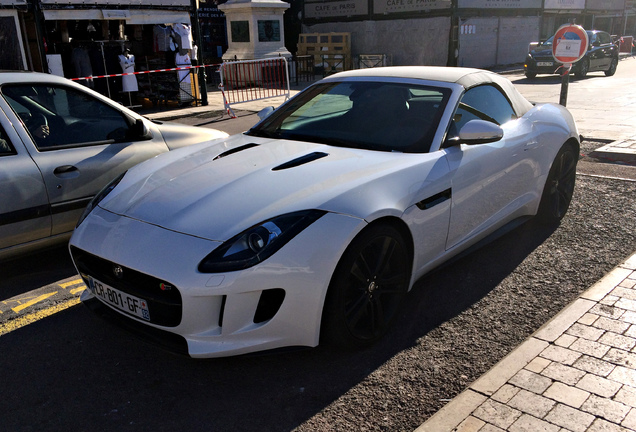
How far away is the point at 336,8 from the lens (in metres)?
28.2

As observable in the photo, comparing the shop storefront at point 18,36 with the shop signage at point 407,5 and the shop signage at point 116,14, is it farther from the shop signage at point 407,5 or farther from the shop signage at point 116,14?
the shop signage at point 407,5

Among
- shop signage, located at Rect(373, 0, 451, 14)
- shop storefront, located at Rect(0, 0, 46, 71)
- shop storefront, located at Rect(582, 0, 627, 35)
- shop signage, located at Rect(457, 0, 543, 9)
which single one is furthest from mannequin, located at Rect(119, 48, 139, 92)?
shop storefront, located at Rect(582, 0, 627, 35)

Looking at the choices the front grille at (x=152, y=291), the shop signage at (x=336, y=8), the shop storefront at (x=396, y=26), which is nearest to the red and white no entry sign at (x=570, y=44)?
the front grille at (x=152, y=291)

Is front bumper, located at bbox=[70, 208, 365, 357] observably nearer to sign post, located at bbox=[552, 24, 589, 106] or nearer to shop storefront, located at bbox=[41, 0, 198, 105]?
sign post, located at bbox=[552, 24, 589, 106]

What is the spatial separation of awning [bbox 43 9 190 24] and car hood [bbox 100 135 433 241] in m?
9.91

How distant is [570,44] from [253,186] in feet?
24.5

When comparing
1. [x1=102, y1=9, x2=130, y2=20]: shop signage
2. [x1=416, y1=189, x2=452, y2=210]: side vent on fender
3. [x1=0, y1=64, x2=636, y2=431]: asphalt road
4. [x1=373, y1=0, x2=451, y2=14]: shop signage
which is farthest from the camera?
[x1=373, y1=0, x2=451, y2=14]: shop signage

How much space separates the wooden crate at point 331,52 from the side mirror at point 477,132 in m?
20.0

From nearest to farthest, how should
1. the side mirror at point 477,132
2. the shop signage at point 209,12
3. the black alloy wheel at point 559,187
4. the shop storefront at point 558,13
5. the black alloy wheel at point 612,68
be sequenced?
1. the side mirror at point 477,132
2. the black alloy wheel at point 559,187
3. the black alloy wheel at point 612,68
4. the shop signage at point 209,12
5. the shop storefront at point 558,13

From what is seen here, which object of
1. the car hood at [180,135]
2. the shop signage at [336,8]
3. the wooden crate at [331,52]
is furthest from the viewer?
the shop signage at [336,8]

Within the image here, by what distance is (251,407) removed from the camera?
2.85 meters

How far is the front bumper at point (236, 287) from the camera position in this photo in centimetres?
273

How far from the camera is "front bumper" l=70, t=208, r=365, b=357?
273cm

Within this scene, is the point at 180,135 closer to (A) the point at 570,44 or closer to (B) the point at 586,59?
(A) the point at 570,44
